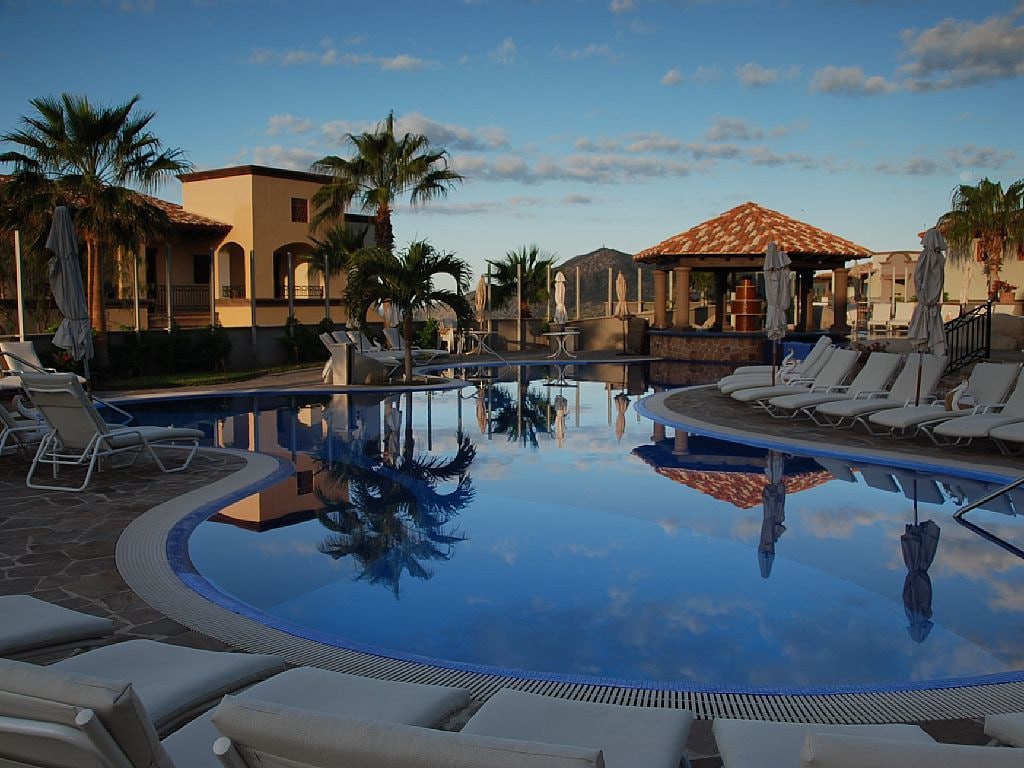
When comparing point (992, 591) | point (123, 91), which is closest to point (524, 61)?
point (123, 91)

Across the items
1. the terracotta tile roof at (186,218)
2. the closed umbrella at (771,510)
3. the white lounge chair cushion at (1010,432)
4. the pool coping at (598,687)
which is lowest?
the closed umbrella at (771,510)

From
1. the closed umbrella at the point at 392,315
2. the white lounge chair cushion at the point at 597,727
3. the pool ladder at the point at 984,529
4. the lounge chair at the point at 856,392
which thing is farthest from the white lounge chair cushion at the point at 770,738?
the closed umbrella at the point at 392,315

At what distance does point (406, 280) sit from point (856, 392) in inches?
356

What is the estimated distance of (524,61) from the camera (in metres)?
23.2

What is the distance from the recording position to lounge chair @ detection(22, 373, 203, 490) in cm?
823

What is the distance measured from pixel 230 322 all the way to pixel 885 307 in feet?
76.2

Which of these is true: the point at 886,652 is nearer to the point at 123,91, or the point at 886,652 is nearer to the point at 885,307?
the point at 123,91

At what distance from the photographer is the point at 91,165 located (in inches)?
711

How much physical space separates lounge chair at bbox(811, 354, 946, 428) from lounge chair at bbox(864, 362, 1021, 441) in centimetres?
35

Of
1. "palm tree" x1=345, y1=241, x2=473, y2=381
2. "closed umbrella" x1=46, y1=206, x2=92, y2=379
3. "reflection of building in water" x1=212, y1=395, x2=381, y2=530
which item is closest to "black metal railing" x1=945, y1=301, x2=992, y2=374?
"palm tree" x1=345, y1=241, x2=473, y2=381

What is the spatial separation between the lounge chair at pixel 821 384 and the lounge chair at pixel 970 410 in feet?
6.81

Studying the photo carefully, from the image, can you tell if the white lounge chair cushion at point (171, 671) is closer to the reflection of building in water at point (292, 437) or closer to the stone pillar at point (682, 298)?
the reflection of building in water at point (292, 437)

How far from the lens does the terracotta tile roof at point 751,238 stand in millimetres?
26469

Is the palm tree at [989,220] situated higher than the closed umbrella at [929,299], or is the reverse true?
the palm tree at [989,220]
